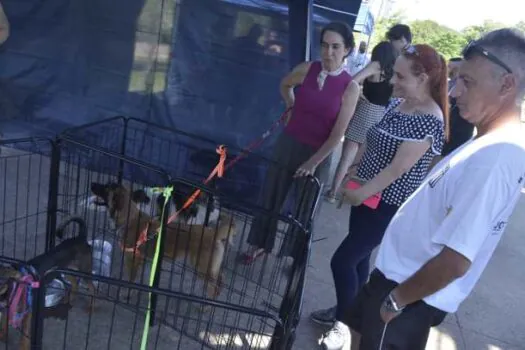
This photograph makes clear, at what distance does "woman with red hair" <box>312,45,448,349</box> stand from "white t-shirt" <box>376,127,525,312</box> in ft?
1.66

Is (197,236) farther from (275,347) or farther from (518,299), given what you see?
(518,299)

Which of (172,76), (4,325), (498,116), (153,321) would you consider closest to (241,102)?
(172,76)

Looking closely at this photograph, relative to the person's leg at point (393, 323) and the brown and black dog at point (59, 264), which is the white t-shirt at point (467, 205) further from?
the brown and black dog at point (59, 264)

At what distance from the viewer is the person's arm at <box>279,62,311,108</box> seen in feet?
11.5

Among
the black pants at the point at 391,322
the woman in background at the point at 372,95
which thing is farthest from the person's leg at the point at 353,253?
the woman in background at the point at 372,95

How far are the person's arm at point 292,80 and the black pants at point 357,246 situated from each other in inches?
51.6

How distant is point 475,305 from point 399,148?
2402 mm

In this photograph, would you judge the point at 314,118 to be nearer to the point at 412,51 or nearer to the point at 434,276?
the point at 412,51

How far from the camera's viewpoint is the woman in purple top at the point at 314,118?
10.2 ft

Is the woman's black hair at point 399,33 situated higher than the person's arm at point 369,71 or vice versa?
the woman's black hair at point 399,33

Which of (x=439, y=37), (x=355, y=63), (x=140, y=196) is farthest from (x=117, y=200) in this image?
(x=439, y=37)

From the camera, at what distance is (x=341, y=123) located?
3143 mm

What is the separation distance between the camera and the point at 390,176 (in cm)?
224

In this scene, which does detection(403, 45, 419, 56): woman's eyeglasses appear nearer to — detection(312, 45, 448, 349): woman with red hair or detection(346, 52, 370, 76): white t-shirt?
detection(312, 45, 448, 349): woman with red hair
